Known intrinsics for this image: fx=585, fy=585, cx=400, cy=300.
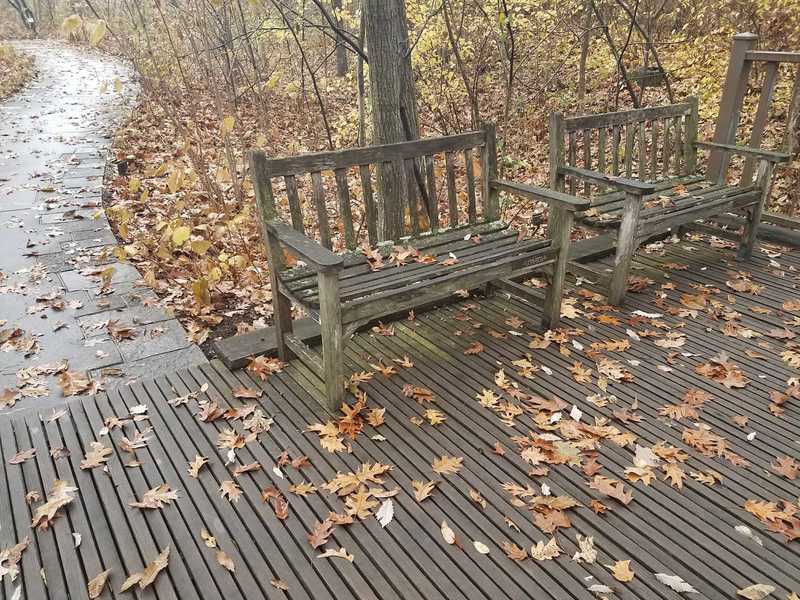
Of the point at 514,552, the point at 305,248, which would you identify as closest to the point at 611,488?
the point at 514,552

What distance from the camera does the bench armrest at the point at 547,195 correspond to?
3152mm

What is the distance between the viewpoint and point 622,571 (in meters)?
2.02

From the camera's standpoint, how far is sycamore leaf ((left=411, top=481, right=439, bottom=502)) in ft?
7.67

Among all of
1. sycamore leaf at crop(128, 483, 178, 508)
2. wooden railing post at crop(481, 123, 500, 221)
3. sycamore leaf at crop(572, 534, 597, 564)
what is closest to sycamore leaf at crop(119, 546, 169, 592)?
sycamore leaf at crop(128, 483, 178, 508)

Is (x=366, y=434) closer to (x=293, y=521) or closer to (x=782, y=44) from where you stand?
(x=293, y=521)

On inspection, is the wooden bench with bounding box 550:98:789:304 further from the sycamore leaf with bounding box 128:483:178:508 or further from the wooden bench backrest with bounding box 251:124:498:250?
the sycamore leaf with bounding box 128:483:178:508

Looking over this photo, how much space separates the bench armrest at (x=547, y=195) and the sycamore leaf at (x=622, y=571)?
1.77 metres

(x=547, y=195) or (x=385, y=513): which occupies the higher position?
(x=547, y=195)

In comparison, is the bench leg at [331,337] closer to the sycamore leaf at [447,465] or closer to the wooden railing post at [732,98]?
the sycamore leaf at [447,465]

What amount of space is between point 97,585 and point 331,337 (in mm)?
1263

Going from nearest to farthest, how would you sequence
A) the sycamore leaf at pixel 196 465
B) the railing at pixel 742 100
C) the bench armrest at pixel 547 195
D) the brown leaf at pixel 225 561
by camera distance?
1. the brown leaf at pixel 225 561
2. the sycamore leaf at pixel 196 465
3. the bench armrest at pixel 547 195
4. the railing at pixel 742 100

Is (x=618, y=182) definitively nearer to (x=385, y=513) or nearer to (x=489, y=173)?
(x=489, y=173)

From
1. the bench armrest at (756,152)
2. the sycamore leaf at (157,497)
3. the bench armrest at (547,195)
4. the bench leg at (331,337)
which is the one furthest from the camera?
the bench armrest at (756,152)

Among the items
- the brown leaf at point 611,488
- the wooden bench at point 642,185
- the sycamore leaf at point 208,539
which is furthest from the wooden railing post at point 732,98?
the sycamore leaf at point 208,539
